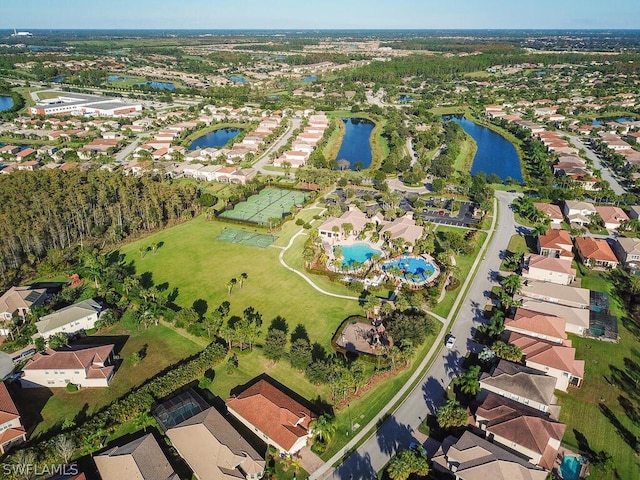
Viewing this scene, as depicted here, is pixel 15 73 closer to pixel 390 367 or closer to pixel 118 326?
pixel 118 326

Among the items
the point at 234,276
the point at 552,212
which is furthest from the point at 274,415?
the point at 552,212

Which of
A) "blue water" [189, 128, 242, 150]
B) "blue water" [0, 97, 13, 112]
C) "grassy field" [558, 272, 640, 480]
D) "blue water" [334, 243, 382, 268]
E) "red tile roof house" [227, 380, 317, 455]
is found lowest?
"blue water" [189, 128, 242, 150]

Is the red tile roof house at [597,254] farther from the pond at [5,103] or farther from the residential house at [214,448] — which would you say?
the pond at [5,103]

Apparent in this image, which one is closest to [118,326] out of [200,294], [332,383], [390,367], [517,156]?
[200,294]

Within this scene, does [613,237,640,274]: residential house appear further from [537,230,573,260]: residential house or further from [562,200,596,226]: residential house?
[562,200,596,226]: residential house

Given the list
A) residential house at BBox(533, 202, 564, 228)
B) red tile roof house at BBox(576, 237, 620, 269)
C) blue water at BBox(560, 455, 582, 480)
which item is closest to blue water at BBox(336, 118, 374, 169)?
residential house at BBox(533, 202, 564, 228)
